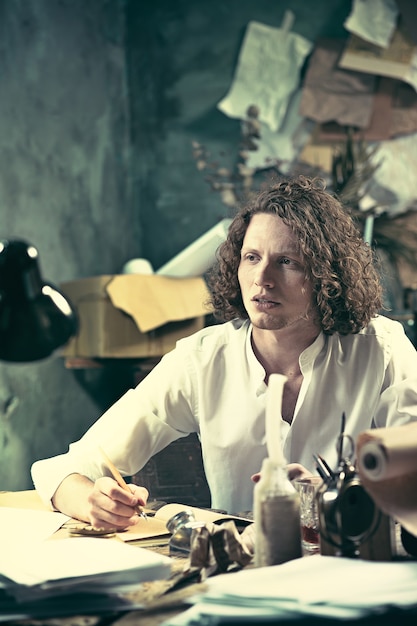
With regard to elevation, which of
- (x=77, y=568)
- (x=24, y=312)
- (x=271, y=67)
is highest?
(x=271, y=67)

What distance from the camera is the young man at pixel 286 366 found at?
2.04 meters

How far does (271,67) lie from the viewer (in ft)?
13.6

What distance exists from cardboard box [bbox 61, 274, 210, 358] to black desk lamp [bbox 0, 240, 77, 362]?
221 cm

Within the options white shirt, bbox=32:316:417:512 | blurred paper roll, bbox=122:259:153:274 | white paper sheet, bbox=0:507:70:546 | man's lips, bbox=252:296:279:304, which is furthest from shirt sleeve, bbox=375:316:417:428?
blurred paper roll, bbox=122:259:153:274

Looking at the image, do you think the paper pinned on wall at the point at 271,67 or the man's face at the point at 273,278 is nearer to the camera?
the man's face at the point at 273,278

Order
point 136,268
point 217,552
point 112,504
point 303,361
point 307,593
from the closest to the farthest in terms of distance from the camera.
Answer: point 307,593
point 217,552
point 112,504
point 303,361
point 136,268

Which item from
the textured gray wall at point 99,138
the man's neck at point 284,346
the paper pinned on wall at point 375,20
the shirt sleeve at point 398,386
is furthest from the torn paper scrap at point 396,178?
the man's neck at point 284,346

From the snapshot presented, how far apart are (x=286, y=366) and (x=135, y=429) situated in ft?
1.34

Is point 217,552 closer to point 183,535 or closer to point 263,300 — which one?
point 183,535

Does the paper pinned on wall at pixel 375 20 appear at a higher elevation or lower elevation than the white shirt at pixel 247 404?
higher

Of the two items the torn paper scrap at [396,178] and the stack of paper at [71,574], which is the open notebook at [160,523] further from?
the torn paper scrap at [396,178]

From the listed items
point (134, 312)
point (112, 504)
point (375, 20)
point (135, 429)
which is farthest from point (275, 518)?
point (375, 20)

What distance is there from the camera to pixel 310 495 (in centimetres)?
143

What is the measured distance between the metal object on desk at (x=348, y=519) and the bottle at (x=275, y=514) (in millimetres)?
44
